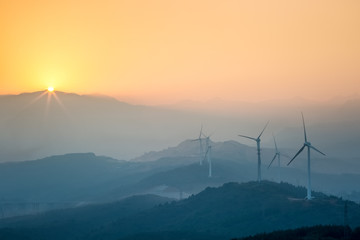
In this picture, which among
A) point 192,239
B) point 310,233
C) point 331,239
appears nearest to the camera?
point 331,239

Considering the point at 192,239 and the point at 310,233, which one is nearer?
the point at 310,233

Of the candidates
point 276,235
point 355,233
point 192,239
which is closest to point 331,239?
point 355,233

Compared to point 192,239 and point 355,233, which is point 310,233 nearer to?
point 355,233

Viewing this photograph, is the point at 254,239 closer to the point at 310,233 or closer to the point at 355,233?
the point at 310,233

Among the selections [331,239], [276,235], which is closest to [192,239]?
[276,235]

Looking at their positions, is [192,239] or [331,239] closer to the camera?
[331,239]

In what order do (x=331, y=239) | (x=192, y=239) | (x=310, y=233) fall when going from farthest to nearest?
1. (x=192, y=239)
2. (x=310, y=233)
3. (x=331, y=239)

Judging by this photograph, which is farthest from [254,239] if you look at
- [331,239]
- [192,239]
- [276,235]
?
[192,239]
